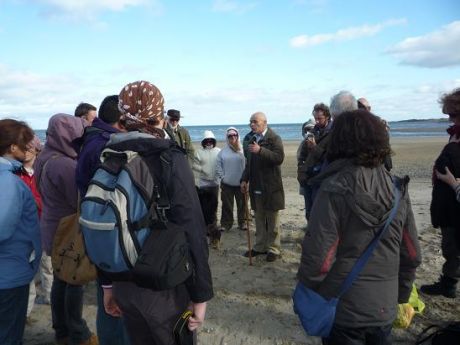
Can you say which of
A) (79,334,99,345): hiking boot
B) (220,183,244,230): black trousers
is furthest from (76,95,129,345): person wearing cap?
(220,183,244,230): black trousers

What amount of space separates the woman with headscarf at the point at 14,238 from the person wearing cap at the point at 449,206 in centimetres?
375

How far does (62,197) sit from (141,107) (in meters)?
1.65

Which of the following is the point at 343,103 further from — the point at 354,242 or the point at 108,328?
the point at 108,328

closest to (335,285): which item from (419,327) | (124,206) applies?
(124,206)

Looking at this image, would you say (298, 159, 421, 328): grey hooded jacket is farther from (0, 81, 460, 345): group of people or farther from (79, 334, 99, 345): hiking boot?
(79, 334, 99, 345): hiking boot

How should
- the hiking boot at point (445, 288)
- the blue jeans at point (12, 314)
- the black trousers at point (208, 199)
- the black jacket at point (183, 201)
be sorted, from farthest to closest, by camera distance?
the black trousers at point (208, 199)
the hiking boot at point (445, 288)
the blue jeans at point (12, 314)
the black jacket at point (183, 201)

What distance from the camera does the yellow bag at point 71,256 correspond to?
112 inches

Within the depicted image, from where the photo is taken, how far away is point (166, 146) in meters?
2.01

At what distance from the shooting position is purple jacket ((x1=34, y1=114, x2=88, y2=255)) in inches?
130

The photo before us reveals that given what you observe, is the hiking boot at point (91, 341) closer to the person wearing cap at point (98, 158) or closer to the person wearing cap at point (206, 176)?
the person wearing cap at point (98, 158)

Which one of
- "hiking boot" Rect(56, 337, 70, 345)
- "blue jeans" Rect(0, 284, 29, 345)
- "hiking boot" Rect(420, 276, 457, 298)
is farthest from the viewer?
"hiking boot" Rect(420, 276, 457, 298)

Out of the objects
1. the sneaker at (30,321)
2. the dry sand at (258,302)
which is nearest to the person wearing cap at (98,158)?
the dry sand at (258,302)

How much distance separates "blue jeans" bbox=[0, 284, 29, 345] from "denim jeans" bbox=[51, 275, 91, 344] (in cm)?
56

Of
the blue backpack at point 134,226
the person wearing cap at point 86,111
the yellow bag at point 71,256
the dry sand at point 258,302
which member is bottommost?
the dry sand at point 258,302
